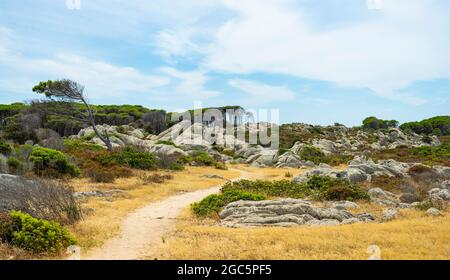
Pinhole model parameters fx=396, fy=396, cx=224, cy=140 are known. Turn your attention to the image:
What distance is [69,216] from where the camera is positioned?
47.4ft

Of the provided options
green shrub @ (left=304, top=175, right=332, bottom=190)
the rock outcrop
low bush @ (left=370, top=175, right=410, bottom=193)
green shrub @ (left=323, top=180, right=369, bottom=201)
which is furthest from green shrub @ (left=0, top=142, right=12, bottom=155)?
low bush @ (left=370, top=175, right=410, bottom=193)

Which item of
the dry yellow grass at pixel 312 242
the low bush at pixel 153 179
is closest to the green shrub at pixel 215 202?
the dry yellow grass at pixel 312 242

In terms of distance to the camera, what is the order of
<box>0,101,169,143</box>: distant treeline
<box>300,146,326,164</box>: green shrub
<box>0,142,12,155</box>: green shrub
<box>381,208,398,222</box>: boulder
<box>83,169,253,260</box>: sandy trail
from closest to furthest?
<box>83,169,253,260</box>: sandy trail
<box>381,208,398,222</box>: boulder
<box>0,142,12,155</box>: green shrub
<box>0,101,169,143</box>: distant treeline
<box>300,146,326,164</box>: green shrub

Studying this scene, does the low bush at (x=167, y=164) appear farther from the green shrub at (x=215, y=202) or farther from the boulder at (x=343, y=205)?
the boulder at (x=343, y=205)

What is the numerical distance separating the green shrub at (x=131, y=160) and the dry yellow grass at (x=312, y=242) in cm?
1997

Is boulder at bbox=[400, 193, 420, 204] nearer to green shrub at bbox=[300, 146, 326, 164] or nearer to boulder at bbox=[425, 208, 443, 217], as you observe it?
boulder at bbox=[425, 208, 443, 217]

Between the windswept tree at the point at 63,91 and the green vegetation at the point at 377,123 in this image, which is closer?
the windswept tree at the point at 63,91

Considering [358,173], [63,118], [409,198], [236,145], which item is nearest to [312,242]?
[409,198]

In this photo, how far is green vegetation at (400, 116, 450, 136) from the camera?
120 meters

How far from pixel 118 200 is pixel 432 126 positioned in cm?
12529

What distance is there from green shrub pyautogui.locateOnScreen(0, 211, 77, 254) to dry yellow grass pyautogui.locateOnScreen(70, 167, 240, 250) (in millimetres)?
717

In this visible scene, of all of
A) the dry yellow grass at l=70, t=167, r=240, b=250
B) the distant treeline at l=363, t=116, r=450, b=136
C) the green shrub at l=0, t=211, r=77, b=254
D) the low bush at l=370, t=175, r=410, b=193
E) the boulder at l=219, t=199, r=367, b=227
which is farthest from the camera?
the distant treeline at l=363, t=116, r=450, b=136

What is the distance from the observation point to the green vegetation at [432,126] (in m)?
120
